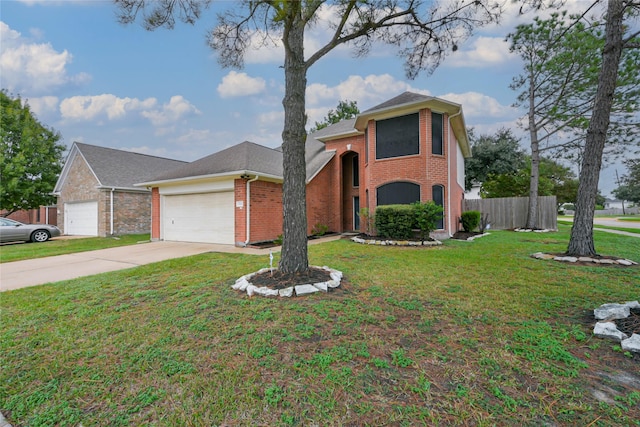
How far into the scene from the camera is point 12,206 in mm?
16656

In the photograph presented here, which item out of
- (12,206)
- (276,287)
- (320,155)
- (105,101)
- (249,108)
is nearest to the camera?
(276,287)

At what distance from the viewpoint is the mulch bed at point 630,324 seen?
2827 millimetres

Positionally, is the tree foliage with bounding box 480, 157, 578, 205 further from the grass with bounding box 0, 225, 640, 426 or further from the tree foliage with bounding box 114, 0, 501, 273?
the grass with bounding box 0, 225, 640, 426

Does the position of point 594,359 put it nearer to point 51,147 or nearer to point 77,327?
point 77,327

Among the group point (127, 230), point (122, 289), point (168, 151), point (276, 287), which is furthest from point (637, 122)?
point (168, 151)

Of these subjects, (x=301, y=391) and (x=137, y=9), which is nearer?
(x=301, y=391)

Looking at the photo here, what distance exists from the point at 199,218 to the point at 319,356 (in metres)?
10.2

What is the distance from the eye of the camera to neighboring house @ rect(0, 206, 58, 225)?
19.2m

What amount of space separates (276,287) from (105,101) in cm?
1498

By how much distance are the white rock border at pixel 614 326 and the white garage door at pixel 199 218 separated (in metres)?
9.74

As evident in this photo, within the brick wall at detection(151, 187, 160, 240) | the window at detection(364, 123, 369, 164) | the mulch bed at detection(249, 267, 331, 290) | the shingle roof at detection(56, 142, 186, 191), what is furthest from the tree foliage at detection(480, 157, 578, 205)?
the shingle roof at detection(56, 142, 186, 191)

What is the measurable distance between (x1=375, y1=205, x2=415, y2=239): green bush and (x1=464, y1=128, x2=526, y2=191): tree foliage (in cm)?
1884

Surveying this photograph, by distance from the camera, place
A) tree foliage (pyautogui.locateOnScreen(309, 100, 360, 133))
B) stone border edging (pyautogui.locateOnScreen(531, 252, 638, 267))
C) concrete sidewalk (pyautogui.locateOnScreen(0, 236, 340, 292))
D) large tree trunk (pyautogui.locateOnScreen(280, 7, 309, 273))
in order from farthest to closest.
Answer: tree foliage (pyautogui.locateOnScreen(309, 100, 360, 133)) → stone border edging (pyautogui.locateOnScreen(531, 252, 638, 267)) → concrete sidewalk (pyautogui.locateOnScreen(0, 236, 340, 292)) → large tree trunk (pyautogui.locateOnScreen(280, 7, 309, 273))

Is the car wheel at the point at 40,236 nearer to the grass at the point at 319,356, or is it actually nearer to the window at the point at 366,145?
the grass at the point at 319,356
